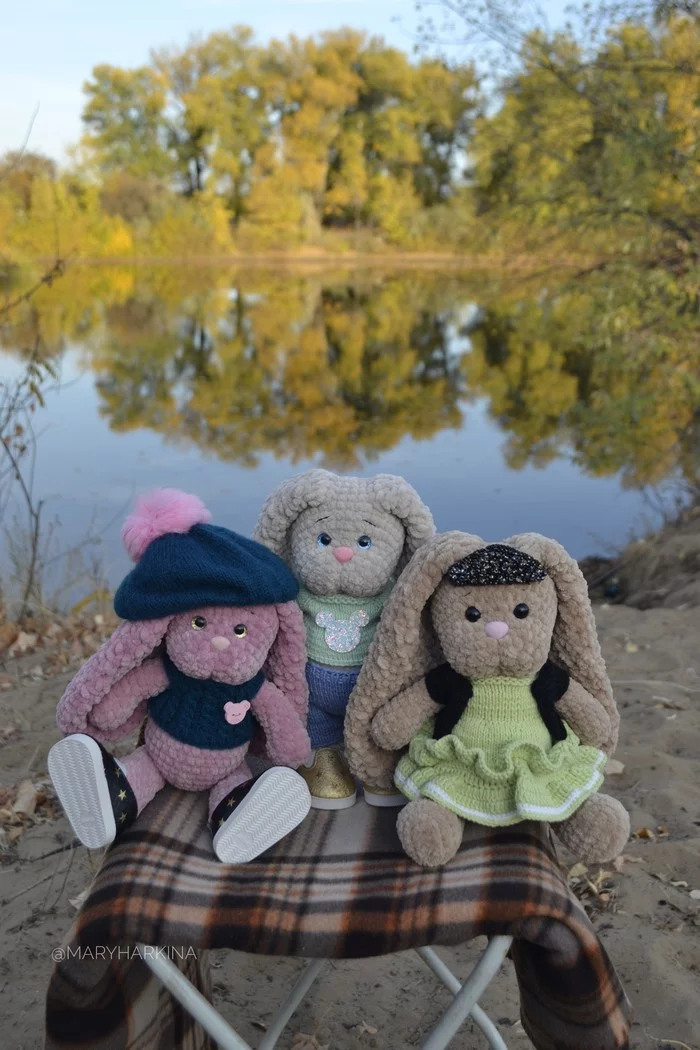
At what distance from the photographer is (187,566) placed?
4.87 ft

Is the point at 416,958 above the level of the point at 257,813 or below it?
below

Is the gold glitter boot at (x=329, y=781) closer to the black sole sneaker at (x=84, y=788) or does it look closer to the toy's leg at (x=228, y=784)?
the toy's leg at (x=228, y=784)

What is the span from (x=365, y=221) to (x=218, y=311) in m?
17.1

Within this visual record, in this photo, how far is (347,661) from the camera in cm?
167

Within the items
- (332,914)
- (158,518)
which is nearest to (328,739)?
(332,914)

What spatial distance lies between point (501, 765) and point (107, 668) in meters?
0.68

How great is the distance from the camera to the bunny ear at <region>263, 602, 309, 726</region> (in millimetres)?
1593

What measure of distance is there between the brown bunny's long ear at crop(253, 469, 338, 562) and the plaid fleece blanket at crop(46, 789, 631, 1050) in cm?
54

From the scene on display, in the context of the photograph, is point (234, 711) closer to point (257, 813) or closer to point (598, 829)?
point (257, 813)

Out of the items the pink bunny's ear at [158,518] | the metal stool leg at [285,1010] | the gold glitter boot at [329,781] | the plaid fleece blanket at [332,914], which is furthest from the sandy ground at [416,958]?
the pink bunny's ear at [158,518]

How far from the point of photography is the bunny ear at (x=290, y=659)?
159 centimetres

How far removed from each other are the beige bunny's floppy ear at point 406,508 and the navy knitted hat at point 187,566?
0.75 ft
